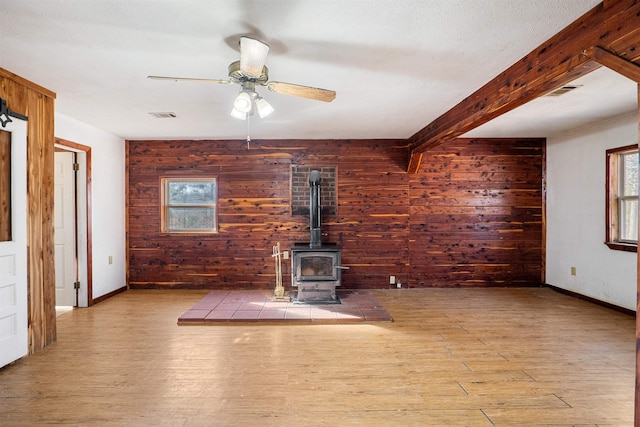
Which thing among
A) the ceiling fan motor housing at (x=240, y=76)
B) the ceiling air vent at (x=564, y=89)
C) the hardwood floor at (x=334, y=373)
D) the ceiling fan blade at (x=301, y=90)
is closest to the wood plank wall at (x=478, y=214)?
the hardwood floor at (x=334, y=373)

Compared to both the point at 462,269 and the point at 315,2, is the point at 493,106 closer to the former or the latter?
the point at 315,2

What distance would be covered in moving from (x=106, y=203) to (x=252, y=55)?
168 inches

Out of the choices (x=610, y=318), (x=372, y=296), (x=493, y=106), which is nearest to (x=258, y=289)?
(x=372, y=296)

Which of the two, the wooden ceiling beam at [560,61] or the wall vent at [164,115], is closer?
the wooden ceiling beam at [560,61]

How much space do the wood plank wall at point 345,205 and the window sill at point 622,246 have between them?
1297 mm

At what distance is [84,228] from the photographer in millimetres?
4840

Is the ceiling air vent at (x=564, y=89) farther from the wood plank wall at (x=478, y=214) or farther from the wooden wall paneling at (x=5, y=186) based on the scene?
the wooden wall paneling at (x=5, y=186)

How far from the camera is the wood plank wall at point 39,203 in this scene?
3139mm

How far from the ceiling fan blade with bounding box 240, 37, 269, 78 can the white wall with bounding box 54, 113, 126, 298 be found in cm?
345

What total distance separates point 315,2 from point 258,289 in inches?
183

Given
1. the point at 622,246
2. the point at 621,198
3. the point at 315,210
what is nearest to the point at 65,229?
the point at 315,210

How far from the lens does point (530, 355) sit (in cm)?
314

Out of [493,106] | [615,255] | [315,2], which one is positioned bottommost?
[615,255]

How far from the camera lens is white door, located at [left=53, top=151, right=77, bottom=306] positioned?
4789 mm
